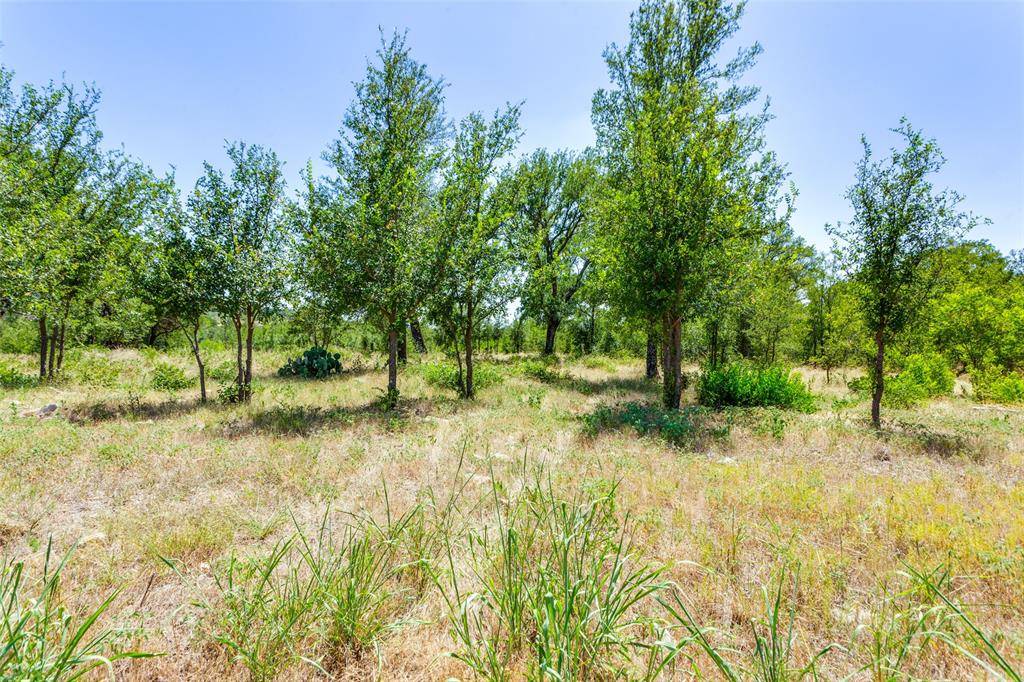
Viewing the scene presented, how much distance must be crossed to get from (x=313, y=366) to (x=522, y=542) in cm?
1838

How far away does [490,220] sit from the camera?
493 inches

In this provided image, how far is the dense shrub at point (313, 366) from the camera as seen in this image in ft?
62.2

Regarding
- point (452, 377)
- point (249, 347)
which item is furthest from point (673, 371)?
point (249, 347)

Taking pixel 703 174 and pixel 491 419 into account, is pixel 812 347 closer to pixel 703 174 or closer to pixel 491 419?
pixel 703 174

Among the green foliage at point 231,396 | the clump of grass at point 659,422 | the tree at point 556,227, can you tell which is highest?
the tree at point 556,227

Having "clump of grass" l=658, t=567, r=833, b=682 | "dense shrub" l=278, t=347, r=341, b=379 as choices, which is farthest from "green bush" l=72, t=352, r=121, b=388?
"clump of grass" l=658, t=567, r=833, b=682

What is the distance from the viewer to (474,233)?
12.2 metres

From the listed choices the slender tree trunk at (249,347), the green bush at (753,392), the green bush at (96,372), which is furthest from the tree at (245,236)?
the green bush at (753,392)

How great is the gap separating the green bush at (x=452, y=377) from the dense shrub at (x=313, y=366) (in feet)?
16.8

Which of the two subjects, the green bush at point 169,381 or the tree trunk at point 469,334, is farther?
the green bush at point 169,381

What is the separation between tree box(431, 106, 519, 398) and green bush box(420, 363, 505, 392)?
2.57 meters

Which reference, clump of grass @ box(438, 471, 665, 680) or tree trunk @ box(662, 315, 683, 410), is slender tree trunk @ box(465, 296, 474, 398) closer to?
tree trunk @ box(662, 315, 683, 410)

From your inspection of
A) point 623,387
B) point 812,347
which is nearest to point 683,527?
point 623,387

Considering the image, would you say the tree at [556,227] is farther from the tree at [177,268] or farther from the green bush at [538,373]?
the tree at [177,268]
